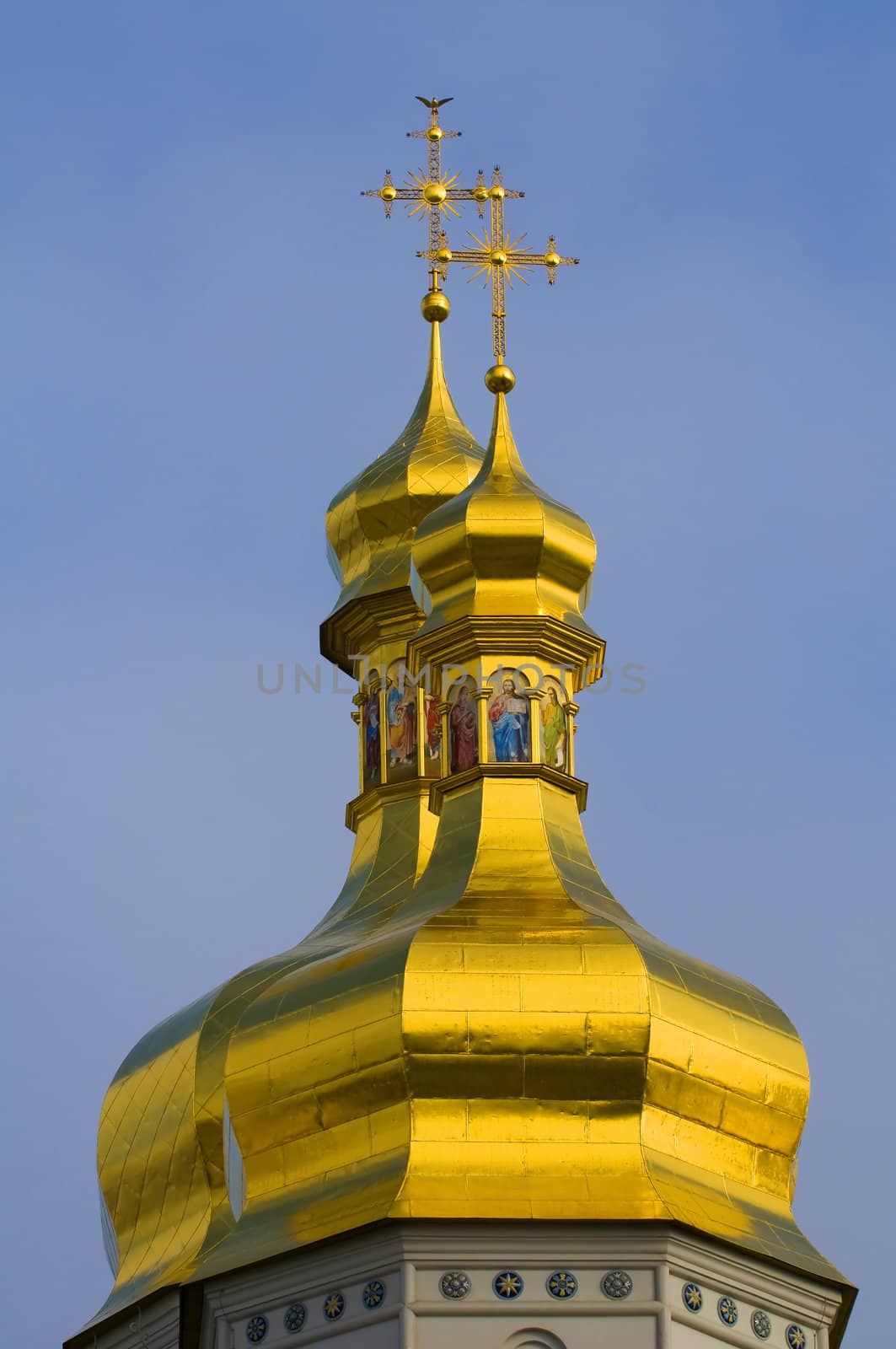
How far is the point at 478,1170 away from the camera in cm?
2452

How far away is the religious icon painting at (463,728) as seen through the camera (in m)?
28.1

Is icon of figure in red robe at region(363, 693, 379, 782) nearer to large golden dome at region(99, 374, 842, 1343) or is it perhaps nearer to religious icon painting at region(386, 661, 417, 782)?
religious icon painting at region(386, 661, 417, 782)

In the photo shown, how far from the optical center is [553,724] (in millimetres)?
28359

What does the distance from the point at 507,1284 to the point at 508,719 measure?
518cm

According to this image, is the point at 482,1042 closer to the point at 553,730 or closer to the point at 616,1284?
the point at 616,1284

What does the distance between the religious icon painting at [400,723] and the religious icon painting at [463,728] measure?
2762 mm

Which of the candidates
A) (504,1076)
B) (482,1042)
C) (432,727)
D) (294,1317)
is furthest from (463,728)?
(294,1317)

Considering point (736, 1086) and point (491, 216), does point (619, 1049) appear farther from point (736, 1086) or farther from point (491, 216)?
point (491, 216)

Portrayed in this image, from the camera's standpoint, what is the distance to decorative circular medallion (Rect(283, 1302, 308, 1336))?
2466 centimetres

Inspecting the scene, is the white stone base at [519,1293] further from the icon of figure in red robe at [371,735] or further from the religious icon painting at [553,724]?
the icon of figure in red robe at [371,735]

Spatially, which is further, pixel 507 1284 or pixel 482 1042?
pixel 482 1042

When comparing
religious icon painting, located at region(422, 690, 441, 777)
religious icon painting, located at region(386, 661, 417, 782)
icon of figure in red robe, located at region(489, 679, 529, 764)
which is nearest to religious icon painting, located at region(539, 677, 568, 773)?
icon of figure in red robe, located at region(489, 679, 529, 764)

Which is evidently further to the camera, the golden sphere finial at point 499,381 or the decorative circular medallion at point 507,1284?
the golden sphere finial at point 499,381

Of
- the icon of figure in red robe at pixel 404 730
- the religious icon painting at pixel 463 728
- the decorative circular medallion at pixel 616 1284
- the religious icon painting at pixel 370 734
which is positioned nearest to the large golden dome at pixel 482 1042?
the religious icon painting at pixel 463 728
